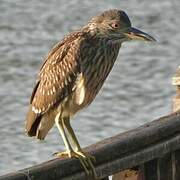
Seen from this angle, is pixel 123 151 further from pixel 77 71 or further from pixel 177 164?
pixel 77 71

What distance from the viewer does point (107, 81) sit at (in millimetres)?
13305

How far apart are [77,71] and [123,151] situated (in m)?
1.34

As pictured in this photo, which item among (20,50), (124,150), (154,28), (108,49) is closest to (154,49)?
(154,28)


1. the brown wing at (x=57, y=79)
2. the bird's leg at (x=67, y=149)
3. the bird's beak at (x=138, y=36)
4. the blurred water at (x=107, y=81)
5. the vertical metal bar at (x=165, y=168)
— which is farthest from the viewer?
the blurred water at (x=107, y=81)

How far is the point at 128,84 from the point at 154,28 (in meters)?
2.97

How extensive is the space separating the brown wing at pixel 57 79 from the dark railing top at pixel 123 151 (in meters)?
1.00

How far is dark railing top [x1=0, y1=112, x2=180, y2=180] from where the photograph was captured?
179 inches

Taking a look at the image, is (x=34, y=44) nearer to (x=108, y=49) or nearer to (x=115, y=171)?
(x=108, y=49)

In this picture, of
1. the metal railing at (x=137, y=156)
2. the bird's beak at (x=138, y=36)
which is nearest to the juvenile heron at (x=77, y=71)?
the bird's beak at (x=138, y=36)

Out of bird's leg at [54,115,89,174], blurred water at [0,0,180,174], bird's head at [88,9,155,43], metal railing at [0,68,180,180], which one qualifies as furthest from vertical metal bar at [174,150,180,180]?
blurred water at [0,0,180,174]

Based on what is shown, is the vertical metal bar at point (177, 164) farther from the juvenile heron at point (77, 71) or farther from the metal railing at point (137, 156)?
the juvenile heron at point (77, 71)

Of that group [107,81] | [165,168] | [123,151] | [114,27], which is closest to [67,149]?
[165,168]

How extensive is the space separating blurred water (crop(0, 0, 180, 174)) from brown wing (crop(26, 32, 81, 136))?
4227 millimetres

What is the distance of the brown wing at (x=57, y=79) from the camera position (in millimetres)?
6129
